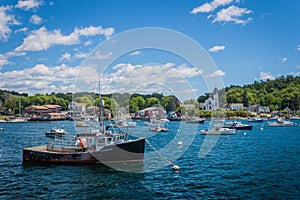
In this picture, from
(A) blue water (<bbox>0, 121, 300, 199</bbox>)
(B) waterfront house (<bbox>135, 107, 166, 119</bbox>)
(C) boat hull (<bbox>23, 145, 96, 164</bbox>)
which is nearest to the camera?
(A) blue water (<bbox>0, 121, 300, 199</bbox>)

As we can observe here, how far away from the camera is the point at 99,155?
1337 inches

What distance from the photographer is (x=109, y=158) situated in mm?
34219

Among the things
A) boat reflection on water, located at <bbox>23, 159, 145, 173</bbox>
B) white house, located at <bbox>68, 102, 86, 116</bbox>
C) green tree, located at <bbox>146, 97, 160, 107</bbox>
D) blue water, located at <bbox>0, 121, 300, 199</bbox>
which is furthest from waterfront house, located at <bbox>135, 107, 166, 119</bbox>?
boat reflection on water, located at <bbox>23, 159, 145, 173</bbox>

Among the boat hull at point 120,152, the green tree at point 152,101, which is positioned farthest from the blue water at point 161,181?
the green tree at point 152,101

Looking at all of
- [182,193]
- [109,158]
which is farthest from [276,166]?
[109,158]

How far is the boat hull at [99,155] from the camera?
34000 mm

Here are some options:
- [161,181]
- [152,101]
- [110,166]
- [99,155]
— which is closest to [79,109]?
[152,101]

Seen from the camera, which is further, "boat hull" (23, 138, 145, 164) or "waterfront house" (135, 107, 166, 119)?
"waterfront house" (135, 107, 166, 119)

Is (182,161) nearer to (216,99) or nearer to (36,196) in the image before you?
(36,196)

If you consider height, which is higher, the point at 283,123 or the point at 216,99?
the point at 216,99

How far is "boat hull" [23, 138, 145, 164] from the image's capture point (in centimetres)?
3400

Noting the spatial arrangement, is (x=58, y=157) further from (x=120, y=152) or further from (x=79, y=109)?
(x=79, y=109)

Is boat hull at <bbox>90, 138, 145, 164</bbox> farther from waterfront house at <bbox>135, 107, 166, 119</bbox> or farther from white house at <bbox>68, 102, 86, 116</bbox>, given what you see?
white house at <bbox>68, 102, 86, 116</bbox>

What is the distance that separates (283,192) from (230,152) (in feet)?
79.2
